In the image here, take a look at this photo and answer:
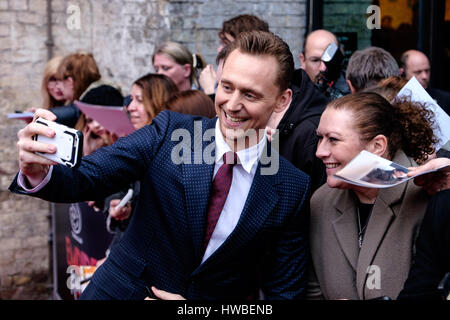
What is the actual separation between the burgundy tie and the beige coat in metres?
0.55

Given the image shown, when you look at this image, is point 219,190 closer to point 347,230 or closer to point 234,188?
point 234,188

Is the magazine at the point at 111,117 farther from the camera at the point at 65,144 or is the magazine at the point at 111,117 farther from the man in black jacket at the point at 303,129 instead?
the camera at the point at 65,144

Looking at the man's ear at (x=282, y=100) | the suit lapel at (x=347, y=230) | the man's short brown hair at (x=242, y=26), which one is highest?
the man's short brown hair at (x=242, y=26)

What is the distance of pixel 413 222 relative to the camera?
263 centimetres

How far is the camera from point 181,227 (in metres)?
2.42

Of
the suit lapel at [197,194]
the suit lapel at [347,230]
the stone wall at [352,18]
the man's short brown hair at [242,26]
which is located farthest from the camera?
the stone wall at [352,18]

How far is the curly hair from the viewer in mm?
2793

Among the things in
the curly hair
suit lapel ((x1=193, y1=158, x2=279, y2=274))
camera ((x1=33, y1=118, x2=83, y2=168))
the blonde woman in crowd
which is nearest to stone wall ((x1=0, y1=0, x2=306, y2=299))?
the blonde woman in crowd

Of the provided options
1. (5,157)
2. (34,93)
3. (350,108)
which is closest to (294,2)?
(34,93)

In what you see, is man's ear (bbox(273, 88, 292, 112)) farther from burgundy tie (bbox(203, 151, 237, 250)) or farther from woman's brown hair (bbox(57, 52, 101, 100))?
woman's brown hair (bbox(57, 52, 101, 100))

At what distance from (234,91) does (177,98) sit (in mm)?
1353

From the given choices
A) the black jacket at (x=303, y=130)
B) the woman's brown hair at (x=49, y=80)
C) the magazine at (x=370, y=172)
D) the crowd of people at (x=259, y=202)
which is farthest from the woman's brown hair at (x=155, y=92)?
the magazine at (x=370, y=172)

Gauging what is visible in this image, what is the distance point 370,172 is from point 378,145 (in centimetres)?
58

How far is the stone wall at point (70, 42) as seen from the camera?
22.0 ft
